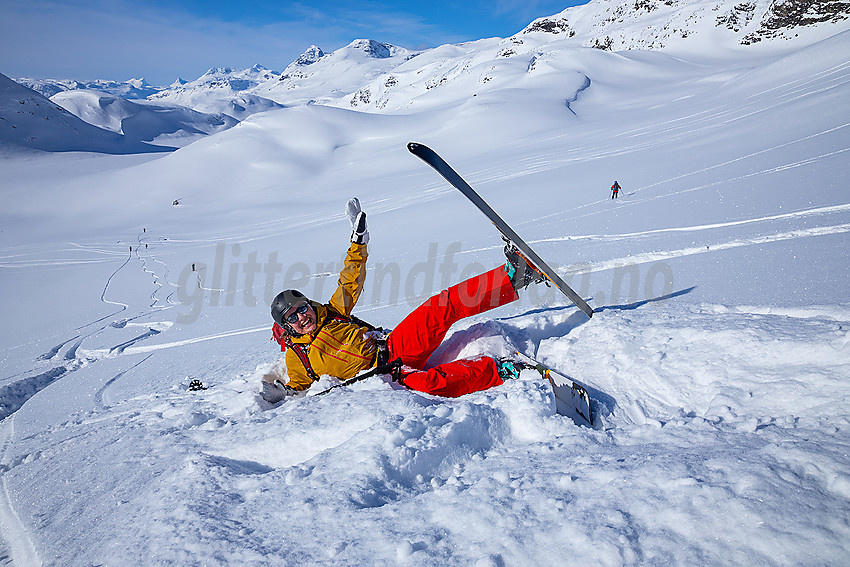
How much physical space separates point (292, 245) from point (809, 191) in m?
11.2

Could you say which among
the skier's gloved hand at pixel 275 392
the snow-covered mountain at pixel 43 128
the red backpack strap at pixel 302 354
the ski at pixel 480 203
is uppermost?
the snow-covered mountain at pixel 43 128

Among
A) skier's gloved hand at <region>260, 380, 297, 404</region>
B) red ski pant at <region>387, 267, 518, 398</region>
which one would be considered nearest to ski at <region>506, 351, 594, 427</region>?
red ski pant at <region>387, 267, 518, 398</region>

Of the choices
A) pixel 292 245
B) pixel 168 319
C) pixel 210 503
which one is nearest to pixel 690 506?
Answer: pixel 210 503

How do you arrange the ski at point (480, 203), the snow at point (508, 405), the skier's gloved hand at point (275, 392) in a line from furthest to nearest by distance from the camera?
1. the skier's gloved hand at point (275, 392)
2. the ski at point (480, 203)
3. the snow at point (508, 405)

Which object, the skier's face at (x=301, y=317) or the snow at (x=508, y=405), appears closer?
the snow at (x=508, y=405)

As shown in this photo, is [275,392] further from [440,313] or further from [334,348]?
[440,313]

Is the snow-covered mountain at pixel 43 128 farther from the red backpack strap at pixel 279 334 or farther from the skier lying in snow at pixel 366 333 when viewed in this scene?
the skier lying in snow at pixel 366 333

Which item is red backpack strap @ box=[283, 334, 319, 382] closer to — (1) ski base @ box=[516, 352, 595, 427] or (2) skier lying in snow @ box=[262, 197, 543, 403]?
(2) skier lying in snow @ box=[262, 197, 543, 403]

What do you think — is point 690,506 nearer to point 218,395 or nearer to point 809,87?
point 218,395

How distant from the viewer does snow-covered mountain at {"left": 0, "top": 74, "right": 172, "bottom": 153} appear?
180 feet

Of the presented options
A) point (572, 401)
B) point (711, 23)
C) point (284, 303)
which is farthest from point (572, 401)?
point (711, 23)

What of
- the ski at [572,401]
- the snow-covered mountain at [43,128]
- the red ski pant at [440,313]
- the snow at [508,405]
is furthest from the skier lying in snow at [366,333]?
the snow-covered mountain at [43,128]

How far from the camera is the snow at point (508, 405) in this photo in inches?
60.2

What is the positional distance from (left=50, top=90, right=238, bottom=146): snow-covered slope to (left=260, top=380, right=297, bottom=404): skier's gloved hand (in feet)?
326
